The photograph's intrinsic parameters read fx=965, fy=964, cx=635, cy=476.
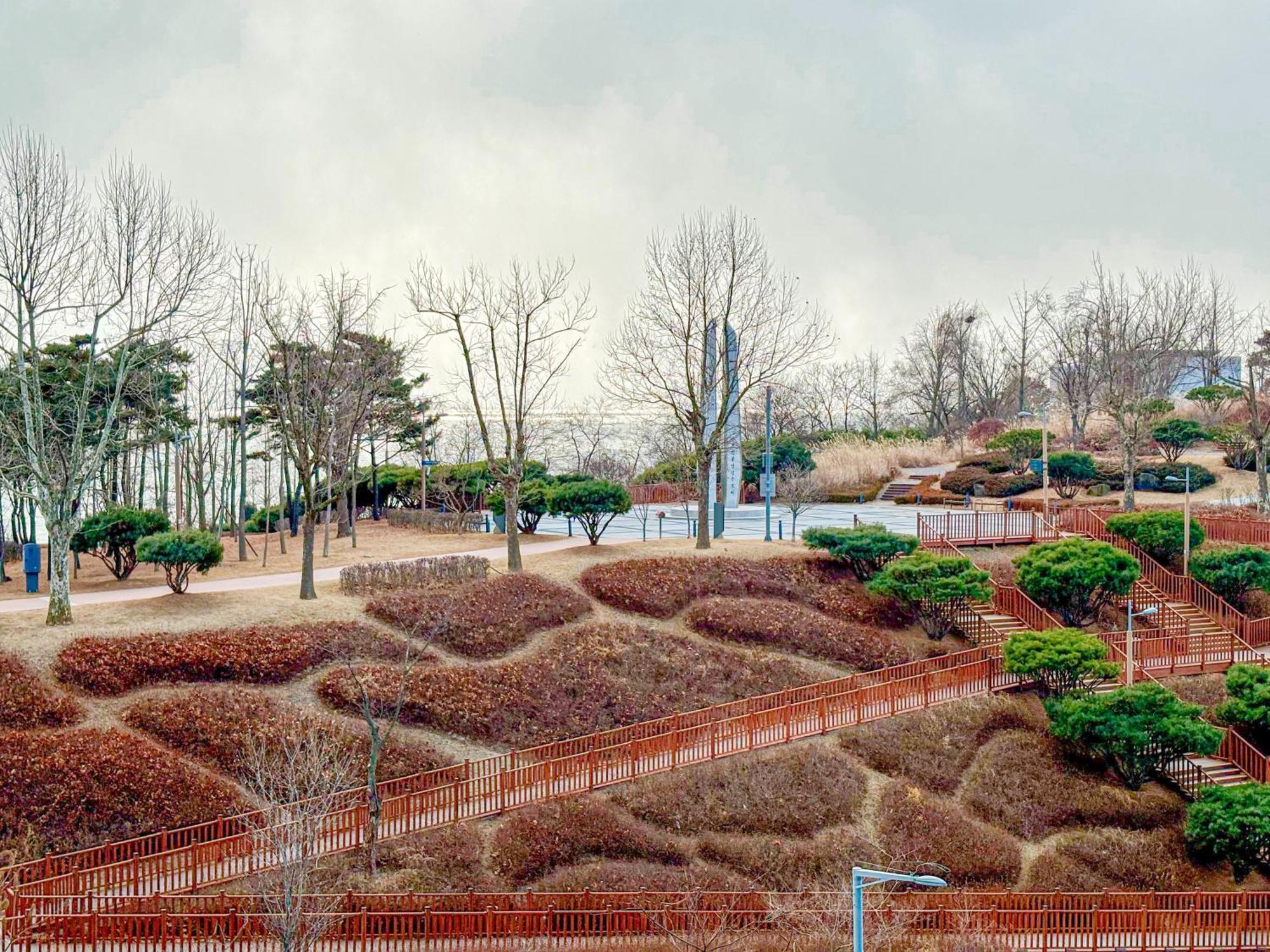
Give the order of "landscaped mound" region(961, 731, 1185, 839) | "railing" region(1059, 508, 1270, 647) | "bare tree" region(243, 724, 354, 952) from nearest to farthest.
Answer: "bare tree" region(243, 724, 354, 952) < "landscaped mound" region(961, 731, 1185, 839) < "railing" region(1059, 508, 1270, 647)

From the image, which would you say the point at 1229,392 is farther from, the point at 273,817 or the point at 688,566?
the point at 273,817

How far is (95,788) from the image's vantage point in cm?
1742

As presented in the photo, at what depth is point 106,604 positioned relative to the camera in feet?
78.7

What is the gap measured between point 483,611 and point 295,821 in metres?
11.4

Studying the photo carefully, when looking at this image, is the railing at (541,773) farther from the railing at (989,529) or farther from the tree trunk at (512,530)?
the tree trunk at (512,530)

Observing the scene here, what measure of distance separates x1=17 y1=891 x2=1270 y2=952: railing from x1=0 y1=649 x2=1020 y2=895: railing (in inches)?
40.0

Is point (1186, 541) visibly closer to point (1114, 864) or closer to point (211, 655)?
point (1114, 864)

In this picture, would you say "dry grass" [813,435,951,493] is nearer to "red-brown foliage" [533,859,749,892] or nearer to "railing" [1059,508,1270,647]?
"railing" [1059,508,1270,647]

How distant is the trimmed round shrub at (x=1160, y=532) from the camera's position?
31.0 meters

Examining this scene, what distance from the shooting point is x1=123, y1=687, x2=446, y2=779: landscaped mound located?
1898 centimetres

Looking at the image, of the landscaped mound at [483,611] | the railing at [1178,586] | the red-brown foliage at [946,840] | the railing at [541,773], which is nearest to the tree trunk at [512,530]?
the landscaped mound at [483,611]

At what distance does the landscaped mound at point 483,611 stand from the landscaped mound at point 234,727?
3451 millimetres

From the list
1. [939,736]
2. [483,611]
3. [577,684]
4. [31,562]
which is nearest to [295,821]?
[577,684]

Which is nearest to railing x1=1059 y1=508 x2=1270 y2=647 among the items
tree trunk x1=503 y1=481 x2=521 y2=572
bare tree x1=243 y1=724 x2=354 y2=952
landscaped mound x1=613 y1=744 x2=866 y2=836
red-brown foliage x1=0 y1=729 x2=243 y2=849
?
landscaped mound x1=613 y1=744 x2=866 y2=836
